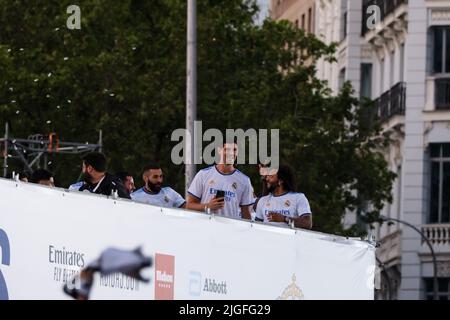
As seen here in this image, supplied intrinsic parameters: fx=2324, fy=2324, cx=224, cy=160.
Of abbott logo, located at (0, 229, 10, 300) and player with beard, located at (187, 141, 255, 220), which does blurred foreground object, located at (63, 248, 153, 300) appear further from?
player with beard, located at (187, 141, 255, 220)

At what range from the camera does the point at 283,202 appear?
19.7 metres

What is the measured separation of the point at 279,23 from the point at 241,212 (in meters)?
35.9

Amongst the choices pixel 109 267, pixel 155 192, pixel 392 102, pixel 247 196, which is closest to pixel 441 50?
pixel 392 102

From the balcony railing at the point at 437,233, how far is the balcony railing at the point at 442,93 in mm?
3348

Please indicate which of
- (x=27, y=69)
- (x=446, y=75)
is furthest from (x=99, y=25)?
(x=446, y=75)

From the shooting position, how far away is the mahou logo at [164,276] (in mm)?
16109

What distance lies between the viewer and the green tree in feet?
175

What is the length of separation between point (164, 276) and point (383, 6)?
5112cm

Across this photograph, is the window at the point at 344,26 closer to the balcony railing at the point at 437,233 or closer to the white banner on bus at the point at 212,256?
the balcony railing at the point at 437,233

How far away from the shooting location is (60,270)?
54.4 ft

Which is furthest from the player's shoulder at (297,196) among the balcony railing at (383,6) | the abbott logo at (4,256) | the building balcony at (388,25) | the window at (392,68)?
the window at (392,68)

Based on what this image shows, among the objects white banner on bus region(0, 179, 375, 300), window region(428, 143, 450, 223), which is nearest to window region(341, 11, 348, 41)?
window region(428, 143, 450, 223)

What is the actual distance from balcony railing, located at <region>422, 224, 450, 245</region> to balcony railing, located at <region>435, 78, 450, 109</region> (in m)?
3.35

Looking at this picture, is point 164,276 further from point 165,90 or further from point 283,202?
point 165,90
